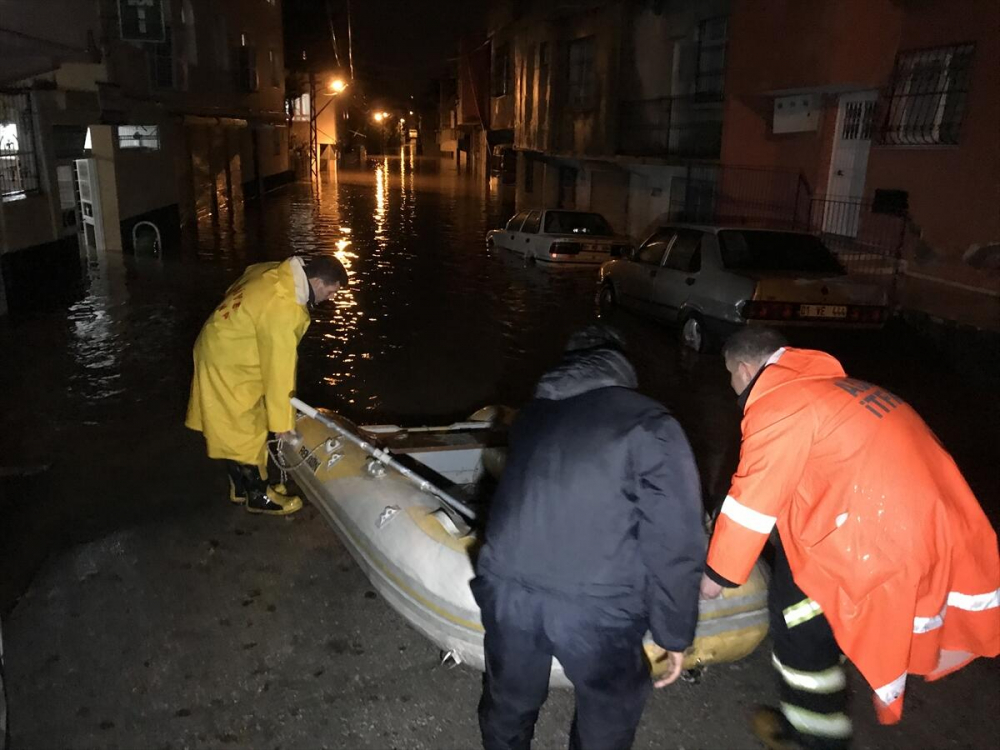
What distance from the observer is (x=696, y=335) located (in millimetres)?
10188

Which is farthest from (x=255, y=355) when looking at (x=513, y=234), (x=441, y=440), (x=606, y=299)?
(x=513, y=234)

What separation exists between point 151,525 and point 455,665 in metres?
2.57

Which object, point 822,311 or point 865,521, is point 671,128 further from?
point 865,521

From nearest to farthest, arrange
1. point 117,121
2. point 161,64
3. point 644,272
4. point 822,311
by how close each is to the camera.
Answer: point 822,311
point 644,272
point 117,121
point 161,64

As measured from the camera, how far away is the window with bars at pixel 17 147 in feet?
39.0

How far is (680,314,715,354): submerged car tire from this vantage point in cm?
1000

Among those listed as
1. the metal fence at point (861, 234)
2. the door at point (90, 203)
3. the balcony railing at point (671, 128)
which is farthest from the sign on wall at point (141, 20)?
the metal fence at point (861, 234)

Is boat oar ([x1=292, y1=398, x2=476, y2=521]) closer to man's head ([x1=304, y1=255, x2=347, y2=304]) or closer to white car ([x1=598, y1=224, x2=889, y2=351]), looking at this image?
man's head ([x1=304, y1=255, x2=347, y2=304])

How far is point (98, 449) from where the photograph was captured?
679cm

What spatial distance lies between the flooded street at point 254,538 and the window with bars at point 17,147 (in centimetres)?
175

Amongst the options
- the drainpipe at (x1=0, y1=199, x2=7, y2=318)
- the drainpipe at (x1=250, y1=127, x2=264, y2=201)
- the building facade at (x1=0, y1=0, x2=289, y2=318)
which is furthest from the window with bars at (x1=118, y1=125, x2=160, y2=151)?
the drainpipe at (x1=250, y1=127, x2=264, y2=201)

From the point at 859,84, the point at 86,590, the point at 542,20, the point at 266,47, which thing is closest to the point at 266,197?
the point at 266,47

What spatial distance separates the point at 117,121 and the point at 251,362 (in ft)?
44.8

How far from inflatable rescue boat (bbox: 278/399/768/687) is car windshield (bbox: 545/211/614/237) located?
11.9 m
